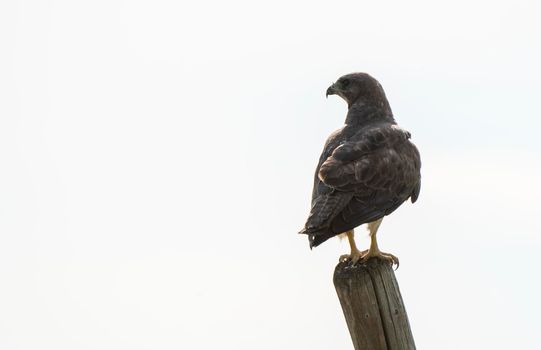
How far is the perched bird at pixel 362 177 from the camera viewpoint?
354 inches

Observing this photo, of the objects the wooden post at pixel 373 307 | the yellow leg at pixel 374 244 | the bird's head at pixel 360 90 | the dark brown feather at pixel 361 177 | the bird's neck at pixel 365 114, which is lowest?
the wooden post at pixel 373 307

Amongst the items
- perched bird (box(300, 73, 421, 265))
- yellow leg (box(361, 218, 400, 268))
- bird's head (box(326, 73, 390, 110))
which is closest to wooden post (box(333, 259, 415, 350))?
perched bird (box(300, 73, 421, 265))

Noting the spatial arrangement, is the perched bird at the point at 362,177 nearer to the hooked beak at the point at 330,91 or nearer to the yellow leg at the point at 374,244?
the yellow leg at the point at 374,244

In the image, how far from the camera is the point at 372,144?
1035 cm

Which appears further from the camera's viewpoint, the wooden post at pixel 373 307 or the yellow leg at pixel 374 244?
the yellow leg at pixel 374 244

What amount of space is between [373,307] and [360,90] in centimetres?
543

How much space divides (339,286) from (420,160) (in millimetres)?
4018

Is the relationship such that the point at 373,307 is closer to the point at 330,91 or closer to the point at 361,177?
the point at 361,177

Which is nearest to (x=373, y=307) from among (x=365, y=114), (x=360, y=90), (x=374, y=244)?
(x=374, y=244)

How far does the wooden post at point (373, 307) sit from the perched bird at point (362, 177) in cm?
105

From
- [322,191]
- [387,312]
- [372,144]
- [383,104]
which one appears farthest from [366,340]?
[383,104]

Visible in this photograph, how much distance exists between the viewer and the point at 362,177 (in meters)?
9.76

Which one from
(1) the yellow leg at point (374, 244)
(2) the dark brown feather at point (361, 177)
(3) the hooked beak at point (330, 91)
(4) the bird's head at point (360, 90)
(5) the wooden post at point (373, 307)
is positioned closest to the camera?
(5) the wooden post at point (373, 307)

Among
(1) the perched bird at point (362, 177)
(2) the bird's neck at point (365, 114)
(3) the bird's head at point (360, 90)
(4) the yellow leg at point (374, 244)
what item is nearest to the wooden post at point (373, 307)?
(1) the perched bird at point (362, 177)
